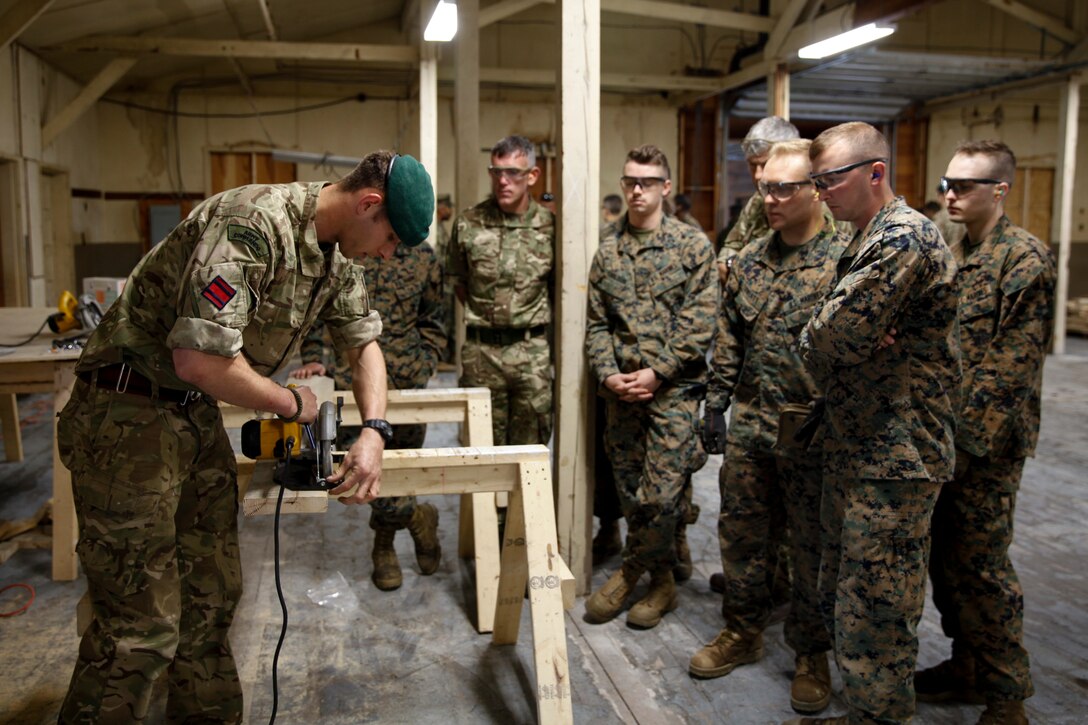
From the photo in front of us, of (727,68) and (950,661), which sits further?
(727,68)

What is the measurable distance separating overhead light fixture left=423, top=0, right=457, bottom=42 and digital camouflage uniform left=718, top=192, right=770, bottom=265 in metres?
1.73

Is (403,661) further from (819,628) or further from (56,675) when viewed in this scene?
(819,628)

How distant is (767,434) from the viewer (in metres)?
2.52

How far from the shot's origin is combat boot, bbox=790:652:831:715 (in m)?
2.40

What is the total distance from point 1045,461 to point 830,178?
404 centimetres

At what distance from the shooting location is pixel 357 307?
2.27 metres

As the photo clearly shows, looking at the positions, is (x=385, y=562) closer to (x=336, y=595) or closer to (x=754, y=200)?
(x=336, y=595)

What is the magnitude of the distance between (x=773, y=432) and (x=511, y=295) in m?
Result: 1.28

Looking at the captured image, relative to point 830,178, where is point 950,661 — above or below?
below

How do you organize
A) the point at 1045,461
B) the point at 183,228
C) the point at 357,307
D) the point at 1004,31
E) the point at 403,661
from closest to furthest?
the point at 183,228, the point at 357,307, the point at 403,661, the point at 1045,461, the point at 1004,31

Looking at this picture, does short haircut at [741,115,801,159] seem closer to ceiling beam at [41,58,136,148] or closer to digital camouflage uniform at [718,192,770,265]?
digital camouflage uniform at [718,192,770,265]

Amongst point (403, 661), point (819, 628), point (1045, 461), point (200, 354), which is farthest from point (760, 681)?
point (1045, 461)

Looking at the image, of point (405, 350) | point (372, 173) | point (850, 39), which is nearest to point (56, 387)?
point (405, 350)

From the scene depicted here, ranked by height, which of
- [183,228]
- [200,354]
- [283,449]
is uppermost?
[183,228]
